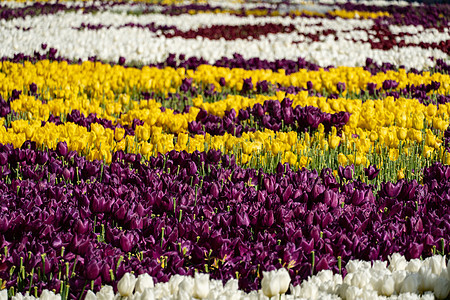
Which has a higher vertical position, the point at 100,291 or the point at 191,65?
the point at 100,291

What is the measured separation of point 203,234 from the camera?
338cm

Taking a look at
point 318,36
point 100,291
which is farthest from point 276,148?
point 318,36

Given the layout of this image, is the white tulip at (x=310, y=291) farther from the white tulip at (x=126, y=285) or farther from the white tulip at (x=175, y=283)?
the white tulip at (x=126, y=285)

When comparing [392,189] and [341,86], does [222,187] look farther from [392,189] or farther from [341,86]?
[341,86]

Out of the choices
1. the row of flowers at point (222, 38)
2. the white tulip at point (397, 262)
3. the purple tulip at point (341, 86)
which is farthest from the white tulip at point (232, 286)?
the row of flowers at point (222, 38)

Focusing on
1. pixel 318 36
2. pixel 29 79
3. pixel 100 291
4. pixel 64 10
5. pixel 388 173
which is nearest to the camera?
pixel 100 291

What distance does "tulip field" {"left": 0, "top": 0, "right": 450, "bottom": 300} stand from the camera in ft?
9.46

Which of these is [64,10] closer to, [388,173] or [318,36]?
[318,36]

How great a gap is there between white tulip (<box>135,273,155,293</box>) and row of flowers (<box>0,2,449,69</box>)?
344 inches

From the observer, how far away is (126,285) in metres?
2.63

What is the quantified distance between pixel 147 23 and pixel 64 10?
3593 mm

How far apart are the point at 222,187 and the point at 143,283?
5.02 feet

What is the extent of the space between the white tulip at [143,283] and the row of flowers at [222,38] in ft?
28.7

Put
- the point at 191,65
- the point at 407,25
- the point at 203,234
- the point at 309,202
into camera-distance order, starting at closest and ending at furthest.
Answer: the point at 203,234, the point at 309,202, the point at 191,65, the point at 407,25
